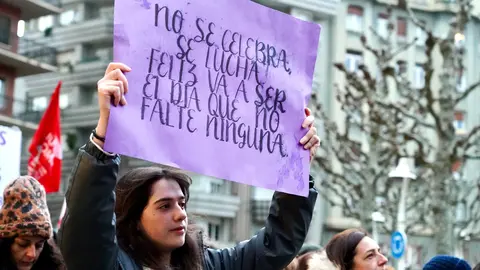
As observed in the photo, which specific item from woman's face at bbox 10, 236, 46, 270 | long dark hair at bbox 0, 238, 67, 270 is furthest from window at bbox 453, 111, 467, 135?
woman's face at bbox 10, 236, 46, 270

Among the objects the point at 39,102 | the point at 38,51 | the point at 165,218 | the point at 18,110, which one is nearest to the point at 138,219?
the point at 165,218

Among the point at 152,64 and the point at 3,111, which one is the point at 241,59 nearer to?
the point at 152,64

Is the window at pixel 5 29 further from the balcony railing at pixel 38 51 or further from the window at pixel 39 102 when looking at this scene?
the window at pixel 39 102

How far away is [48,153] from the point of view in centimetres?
1184

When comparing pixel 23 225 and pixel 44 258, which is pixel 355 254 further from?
pixel 23 225

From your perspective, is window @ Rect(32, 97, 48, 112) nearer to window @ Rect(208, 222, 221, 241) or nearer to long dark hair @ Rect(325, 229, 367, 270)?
window @ Rect(208, 222, 221, 241)

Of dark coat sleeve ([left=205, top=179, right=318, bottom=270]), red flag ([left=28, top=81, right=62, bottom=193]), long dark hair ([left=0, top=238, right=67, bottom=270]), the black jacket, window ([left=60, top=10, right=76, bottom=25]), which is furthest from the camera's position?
window ([left=60, top=10, right=76, bottom=25])

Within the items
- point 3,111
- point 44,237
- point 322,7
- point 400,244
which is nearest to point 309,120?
point 44,237

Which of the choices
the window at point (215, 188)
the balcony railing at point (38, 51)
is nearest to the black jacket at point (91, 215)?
the balcony railing at point (38, 51)

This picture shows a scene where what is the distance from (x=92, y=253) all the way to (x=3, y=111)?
32.0 m

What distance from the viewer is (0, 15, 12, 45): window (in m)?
34.1

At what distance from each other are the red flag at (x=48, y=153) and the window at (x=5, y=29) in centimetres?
2194

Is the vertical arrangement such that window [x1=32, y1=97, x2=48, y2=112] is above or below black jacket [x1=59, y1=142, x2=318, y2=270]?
above

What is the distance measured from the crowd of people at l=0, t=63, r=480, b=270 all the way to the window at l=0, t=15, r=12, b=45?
29.8 meters
